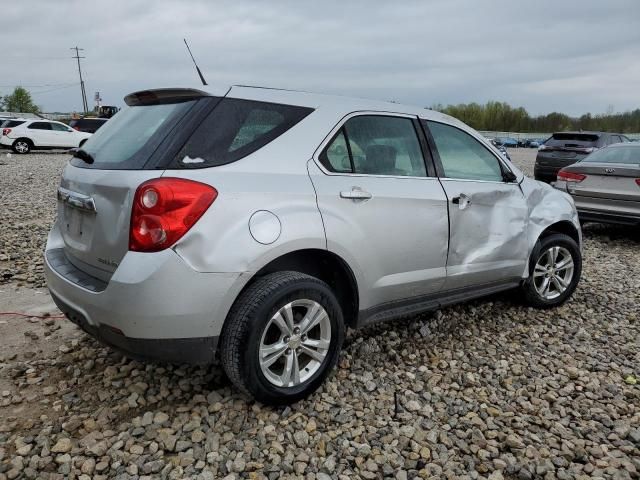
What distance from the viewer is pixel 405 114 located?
3.44 m

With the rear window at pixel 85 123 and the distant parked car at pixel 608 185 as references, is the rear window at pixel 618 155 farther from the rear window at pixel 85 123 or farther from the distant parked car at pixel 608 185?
the rear window at pixel 85 123

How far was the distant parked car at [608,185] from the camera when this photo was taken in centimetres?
685

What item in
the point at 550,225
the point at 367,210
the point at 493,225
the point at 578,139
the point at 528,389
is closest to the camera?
the point at 367,210

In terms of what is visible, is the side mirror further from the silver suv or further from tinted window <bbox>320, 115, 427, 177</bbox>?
tinted window <bbox>320, 115, 427, 177</bbox>

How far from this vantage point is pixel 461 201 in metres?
3.45

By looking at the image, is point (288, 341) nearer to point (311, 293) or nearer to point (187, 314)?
point (311, 293)

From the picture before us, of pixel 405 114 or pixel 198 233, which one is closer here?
pixel 198 233

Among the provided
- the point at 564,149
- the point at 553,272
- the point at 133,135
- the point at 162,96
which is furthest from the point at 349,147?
the point at 564,149

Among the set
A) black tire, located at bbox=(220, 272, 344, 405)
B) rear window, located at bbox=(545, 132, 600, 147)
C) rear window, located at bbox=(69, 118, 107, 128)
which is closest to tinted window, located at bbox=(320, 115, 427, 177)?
black tire, located at bbox=(220, 272, 344, 405)

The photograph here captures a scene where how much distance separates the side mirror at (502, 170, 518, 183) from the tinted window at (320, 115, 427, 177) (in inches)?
35.7

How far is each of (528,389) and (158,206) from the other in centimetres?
239

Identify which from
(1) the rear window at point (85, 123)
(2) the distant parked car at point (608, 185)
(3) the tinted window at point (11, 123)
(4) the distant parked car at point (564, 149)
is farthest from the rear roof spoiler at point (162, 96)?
(1) the rear window at point (85, 123)

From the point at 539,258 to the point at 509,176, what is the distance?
2.57ft

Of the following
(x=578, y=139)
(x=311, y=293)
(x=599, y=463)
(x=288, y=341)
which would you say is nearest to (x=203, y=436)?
(x=288, y=341)
